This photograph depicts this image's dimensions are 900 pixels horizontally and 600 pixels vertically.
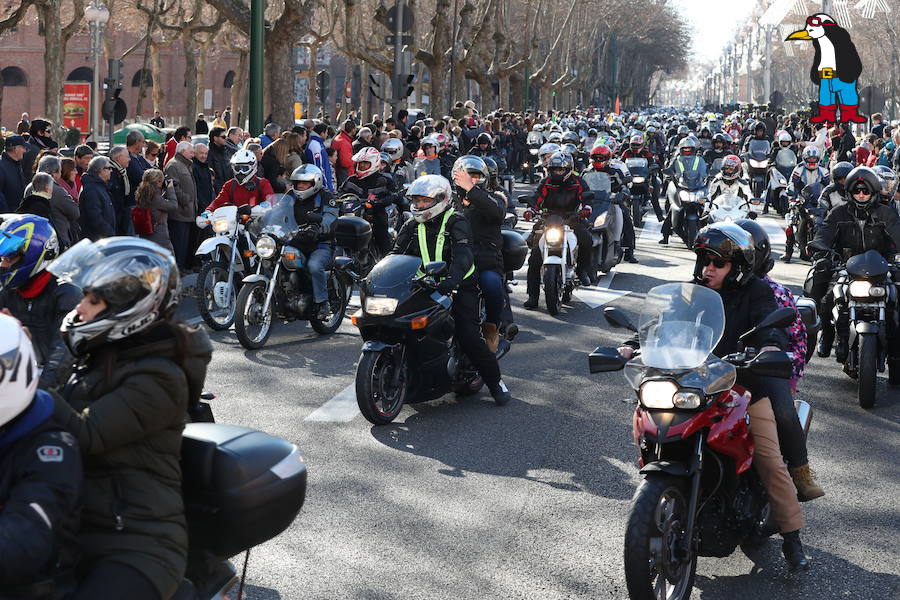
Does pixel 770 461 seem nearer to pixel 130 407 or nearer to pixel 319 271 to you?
pixel 130 407

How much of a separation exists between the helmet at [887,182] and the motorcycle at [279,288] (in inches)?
184

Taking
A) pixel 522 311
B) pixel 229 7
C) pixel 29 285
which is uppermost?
pixel 229 7

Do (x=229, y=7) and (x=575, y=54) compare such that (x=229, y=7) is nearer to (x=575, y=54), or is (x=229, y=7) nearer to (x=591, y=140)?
(x=591, y=140)

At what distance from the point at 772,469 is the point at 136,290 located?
297cm

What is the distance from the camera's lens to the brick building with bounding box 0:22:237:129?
224 ft

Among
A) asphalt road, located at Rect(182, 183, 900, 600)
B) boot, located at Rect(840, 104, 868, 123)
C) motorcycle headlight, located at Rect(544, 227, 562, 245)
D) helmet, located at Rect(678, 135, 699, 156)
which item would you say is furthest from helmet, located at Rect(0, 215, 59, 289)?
boot, located at Rect(840, 104, 868, 123)

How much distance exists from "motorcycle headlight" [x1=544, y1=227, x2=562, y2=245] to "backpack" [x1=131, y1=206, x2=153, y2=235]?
4153mm

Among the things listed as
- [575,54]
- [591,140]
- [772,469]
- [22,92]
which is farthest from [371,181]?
[575,54]

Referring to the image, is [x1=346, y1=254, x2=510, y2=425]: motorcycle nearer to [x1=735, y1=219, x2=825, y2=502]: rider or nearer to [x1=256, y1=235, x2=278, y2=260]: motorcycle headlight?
[x1=735, y1=219, x2=825, y2=502]: rider

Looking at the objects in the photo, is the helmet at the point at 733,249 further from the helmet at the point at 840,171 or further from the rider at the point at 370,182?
the rider at the point at 370,182

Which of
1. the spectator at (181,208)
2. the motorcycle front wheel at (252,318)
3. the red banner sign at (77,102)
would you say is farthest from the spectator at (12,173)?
the red banner sign at (77,102)

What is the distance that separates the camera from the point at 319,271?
39.0 feet

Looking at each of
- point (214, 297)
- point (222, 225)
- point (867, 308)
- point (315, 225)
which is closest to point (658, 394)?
point (867, 308)

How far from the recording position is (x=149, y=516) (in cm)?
344
